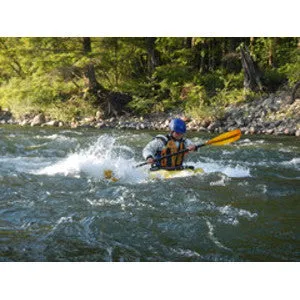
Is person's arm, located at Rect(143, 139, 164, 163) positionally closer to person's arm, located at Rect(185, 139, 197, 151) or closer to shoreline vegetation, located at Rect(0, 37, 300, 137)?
person's arm, located at Rect(185, 139, 197, 151)

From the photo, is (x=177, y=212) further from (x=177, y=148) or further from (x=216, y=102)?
(x=216, y=102)

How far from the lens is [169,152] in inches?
245

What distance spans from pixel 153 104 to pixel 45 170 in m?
8.81

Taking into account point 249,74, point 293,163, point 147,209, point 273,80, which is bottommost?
point 293,163

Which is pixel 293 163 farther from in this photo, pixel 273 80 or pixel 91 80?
pixel 91 80

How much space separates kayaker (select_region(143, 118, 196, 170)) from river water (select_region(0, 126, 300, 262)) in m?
0.34

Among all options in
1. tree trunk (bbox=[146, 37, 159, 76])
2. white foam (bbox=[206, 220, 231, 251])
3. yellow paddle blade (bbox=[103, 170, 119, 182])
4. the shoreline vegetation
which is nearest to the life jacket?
yellow paddle blade (bbox=[103, 170, 119, 182])

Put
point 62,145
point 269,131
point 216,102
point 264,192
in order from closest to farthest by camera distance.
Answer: point 264,192 → point 62,145 → point 269,131 → point 216,102

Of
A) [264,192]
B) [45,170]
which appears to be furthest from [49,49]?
[264,192]

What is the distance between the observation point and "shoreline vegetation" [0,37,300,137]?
13320mm

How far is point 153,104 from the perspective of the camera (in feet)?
50.6

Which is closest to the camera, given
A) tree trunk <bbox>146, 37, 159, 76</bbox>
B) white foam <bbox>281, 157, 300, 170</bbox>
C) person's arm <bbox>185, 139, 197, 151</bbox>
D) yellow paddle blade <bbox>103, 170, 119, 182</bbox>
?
person's arm <bbox>185, 139, 197, 151</bbox>

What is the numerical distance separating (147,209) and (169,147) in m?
1.57

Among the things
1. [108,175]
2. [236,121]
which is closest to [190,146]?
[108,175]
